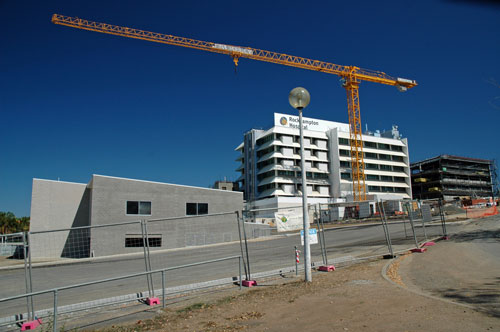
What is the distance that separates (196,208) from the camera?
36344 mm

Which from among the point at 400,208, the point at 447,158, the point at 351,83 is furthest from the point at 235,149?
the point at 400,208

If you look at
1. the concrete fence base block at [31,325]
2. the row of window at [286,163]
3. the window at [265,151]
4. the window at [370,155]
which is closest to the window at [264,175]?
the row of window at [286,163]

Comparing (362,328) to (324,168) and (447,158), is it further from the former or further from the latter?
(447,158)

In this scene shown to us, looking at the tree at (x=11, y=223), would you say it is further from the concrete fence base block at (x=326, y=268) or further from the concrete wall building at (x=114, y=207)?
the concrete fence base block at (x=326, y=268)

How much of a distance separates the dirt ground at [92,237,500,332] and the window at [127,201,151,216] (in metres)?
25.6

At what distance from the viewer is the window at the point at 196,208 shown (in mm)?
35938

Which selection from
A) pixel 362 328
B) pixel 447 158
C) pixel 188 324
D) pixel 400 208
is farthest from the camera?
pixel 447 158

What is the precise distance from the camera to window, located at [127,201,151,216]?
108 feet

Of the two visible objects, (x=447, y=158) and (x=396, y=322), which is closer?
(x=396, y=322)

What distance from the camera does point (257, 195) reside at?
91938 millimetres

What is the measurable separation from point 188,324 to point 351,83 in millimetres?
93823

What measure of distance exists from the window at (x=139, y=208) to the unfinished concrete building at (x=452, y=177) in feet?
346

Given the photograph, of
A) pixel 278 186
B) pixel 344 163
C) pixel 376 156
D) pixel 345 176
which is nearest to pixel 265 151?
pixel 278 186

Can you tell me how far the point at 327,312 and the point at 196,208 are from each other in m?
30.3
